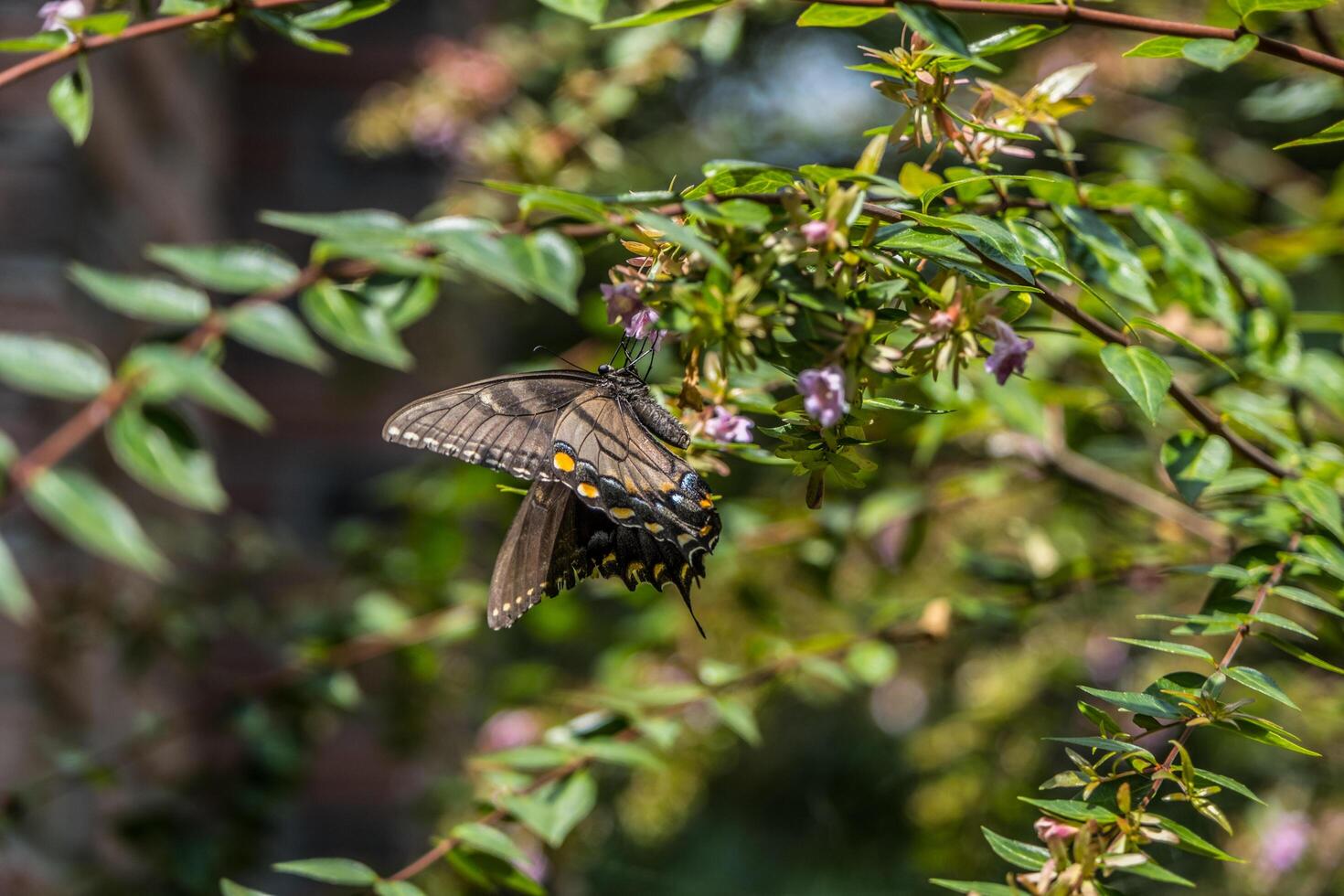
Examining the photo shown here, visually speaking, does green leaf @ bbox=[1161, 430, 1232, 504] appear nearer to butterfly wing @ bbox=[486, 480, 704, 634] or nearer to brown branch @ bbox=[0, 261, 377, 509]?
butterfly wing @ bbox=[486, 480, 704, 634]

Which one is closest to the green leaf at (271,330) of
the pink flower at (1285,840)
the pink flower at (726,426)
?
the pink flower at (726,426)

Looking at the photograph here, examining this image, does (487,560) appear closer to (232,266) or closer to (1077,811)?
(232,266)

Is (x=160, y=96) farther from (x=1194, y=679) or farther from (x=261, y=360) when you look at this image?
(x=1194, y=679)

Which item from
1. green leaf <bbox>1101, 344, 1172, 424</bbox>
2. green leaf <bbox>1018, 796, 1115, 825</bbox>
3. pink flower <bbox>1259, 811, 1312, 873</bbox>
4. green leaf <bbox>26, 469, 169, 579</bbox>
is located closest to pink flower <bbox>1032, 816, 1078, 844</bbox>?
green leaf <bbox>1018, 796, 1115, 825</bbox>

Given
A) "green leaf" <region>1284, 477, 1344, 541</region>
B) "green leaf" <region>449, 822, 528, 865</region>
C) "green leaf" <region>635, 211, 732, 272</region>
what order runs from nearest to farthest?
"green leaf" <region>635, 211, 732, 272</region>, "green leaf" <region>1284, 477, 1344, 541</region>, "green leaf" <region>449, 822, 528, 865</region>

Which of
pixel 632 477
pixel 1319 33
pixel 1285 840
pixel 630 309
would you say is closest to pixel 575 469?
pixel 632 477

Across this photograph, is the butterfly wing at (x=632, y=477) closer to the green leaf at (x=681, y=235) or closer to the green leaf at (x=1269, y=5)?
the green leaf at (x=681, y=235)
